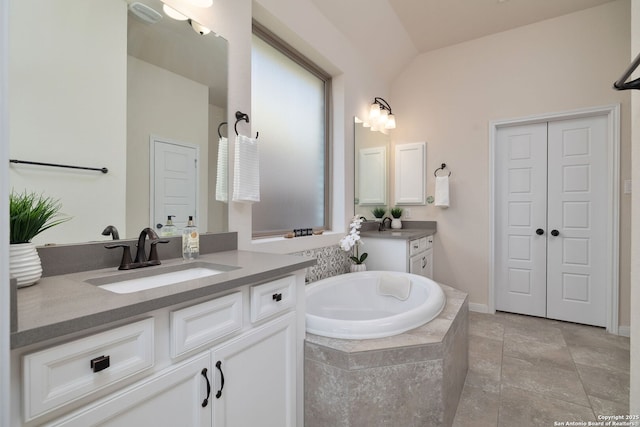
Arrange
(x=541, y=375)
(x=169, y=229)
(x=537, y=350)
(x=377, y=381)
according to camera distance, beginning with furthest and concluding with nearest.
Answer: (x=537, y=350), (x=541, y=375), (x=169, y=229), (x=377, y=381)

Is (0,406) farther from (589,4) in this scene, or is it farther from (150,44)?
(589,4)

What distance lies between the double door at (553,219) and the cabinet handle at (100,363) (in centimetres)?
366

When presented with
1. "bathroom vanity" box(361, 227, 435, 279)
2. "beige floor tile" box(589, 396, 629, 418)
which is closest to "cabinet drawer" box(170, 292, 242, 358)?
"bathroom vanity" box(361, 227, 435, 279)

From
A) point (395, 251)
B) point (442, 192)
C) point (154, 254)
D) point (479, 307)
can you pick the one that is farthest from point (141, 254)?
point (479, 307)

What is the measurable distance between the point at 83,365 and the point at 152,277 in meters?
0.55

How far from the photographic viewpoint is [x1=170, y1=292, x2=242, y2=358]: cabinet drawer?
34.4 inches

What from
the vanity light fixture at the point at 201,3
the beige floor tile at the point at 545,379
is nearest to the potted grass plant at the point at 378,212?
the beige floor tile at the point at 545,379

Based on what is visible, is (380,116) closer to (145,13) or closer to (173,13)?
(173,13)

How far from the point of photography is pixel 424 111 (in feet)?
12.1

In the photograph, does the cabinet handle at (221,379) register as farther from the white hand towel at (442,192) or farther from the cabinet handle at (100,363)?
the white hand towel at (442,192)

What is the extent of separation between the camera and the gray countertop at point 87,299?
0.61 metres

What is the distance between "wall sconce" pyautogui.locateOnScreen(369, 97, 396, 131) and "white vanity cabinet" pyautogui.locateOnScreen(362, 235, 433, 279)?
1.34 m

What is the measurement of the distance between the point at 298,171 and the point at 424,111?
2.03 meters

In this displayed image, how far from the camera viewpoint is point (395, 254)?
279 centimetres
